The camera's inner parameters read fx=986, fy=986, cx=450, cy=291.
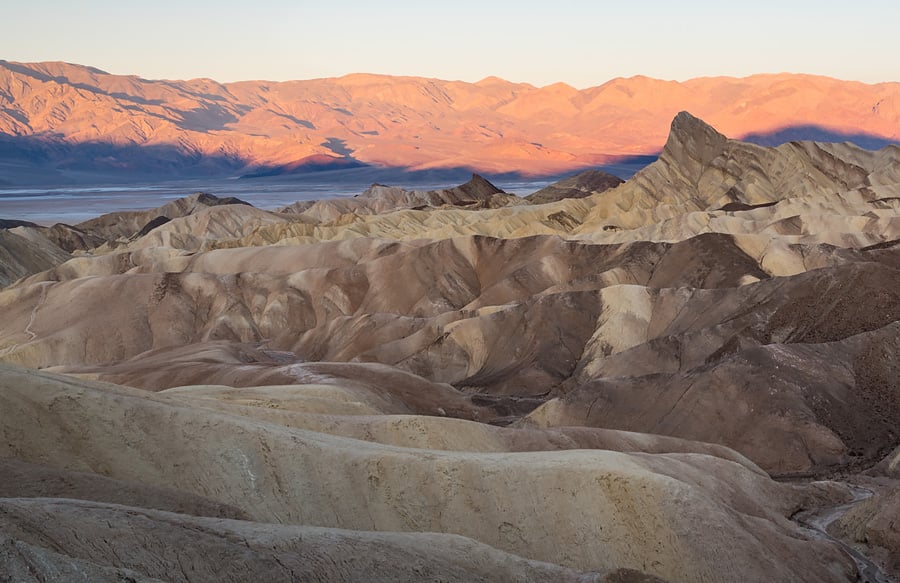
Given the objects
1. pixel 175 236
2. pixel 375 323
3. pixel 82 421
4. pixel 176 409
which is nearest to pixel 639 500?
pixel 176 409

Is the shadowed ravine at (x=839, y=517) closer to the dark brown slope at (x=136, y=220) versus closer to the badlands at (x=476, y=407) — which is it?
the badlands at (x=476, y=407)

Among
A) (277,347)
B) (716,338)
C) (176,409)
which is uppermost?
(176,409)

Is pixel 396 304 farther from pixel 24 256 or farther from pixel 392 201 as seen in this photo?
pixel 392 201

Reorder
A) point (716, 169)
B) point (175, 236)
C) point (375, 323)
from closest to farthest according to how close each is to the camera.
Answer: point (375, 323), point (716, 169), point (175, 236)

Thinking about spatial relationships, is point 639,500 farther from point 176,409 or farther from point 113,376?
point 113,376

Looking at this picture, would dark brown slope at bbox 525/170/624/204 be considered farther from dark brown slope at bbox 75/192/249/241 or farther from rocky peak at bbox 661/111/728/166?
dark brown slope at bbox 75/192/249/241

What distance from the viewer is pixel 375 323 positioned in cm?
7119

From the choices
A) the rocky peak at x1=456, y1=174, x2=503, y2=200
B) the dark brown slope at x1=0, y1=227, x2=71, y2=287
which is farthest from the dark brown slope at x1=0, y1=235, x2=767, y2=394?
the rocky peak at x1=456, y1=174, x2=503, y2=200

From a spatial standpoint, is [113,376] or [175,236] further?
[175,236]

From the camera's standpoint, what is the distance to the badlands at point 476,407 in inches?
816

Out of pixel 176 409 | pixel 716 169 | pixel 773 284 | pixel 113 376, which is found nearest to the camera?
pixel 176 409

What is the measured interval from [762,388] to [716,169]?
8092cm

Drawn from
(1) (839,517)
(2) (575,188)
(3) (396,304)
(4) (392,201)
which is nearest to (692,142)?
(2) (575,188)

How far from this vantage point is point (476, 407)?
170 ft
